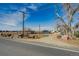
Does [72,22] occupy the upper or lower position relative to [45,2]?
lower

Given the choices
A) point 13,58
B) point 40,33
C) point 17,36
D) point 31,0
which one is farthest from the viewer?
point 17,36

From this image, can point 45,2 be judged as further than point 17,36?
No

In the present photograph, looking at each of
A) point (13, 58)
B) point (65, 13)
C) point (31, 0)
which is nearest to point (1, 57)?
point (13, 58)

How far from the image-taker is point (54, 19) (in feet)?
58.7

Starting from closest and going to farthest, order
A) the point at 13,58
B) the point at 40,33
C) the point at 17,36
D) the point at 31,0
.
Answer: the point at 13,58, the point at 31,0, the point at 40,33, the point at 17,36

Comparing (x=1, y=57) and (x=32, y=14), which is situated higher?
(x=32, y=14)

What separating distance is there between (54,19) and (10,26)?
3706 mm

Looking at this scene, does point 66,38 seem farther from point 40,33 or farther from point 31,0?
point 31,0

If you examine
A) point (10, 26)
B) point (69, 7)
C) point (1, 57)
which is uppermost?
point (69, 7)

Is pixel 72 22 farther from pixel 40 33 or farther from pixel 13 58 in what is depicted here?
pixel 13 58

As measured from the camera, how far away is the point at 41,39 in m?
19.1

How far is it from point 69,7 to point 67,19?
89cm

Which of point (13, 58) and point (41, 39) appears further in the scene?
point (41, 39)

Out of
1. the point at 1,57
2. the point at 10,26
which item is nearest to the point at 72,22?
the point at 10,26
